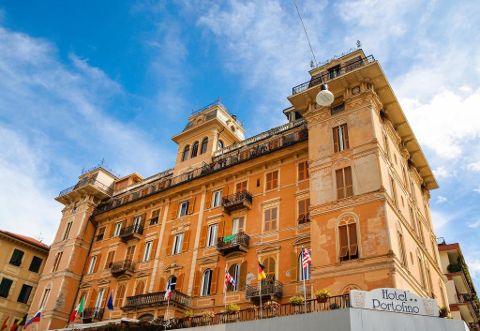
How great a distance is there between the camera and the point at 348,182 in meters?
24.7

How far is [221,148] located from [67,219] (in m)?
18.8

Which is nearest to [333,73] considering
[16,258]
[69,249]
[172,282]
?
[172,282]

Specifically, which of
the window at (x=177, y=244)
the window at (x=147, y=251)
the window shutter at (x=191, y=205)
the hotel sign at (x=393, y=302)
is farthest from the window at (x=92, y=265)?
the hotel sign at (x=393, y=302)

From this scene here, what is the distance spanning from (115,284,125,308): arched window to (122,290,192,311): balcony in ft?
11.2

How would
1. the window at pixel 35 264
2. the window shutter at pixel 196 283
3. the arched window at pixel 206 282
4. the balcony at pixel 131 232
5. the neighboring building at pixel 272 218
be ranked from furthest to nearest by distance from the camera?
the window at pixel 35 264
the balcony at pixel 131 232
the window shutter at pixel 196 283
the arched window at pixel 206 282
the neighboring building at pixel 272 218

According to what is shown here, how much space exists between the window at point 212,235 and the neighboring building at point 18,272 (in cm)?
2379

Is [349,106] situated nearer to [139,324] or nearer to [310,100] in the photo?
[310,100]

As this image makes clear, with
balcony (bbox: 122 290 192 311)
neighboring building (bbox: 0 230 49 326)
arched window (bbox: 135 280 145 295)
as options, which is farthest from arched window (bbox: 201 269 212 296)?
neighboring building (bbox: 0 230 49 326)

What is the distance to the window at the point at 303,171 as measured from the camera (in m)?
28.9

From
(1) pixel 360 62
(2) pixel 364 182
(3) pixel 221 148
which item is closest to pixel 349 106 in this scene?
(1) pixel 360 62

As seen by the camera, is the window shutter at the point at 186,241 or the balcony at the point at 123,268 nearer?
the window shutter at the point at 186,241

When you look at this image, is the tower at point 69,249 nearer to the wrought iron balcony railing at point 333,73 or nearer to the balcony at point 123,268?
the balcony at point 123,268

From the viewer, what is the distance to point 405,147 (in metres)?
31.9

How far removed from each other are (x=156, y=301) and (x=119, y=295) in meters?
7.34
